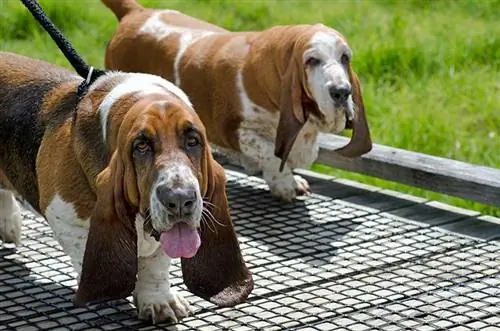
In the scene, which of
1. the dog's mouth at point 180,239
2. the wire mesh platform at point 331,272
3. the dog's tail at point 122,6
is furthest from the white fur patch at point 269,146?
the dog's mouth at point 180,239

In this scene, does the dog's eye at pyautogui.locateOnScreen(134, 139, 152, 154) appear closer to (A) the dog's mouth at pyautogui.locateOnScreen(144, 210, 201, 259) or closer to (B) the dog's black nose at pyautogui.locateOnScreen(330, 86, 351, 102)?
(A) the dog's mouth at pyautogui.locateOnScreen(144, 210, 201, 259)

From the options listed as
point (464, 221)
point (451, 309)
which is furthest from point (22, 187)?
point (464, 221)

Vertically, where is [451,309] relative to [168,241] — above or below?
below

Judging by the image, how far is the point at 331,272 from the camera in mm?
4977

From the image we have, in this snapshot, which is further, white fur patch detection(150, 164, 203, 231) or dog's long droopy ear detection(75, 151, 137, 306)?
dog's long droopy ear detection(75, 151, 137, 306)

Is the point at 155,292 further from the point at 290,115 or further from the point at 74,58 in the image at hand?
the point at 290,115

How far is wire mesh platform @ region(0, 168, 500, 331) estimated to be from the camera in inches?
176

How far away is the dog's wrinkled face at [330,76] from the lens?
537 cm

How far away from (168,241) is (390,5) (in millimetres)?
5865

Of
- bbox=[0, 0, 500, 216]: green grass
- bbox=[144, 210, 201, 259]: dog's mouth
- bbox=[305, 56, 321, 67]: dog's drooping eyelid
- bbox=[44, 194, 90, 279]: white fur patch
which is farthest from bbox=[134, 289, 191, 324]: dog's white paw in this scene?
bbox=[0, 0, 500, 216]: green grass

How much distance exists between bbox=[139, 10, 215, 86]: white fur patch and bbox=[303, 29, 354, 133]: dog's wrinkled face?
0.87m

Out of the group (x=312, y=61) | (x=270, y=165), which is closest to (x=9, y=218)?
(x=270, y=165)

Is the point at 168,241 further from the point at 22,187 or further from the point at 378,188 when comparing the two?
the point at 378,188

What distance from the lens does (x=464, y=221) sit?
5.63 meters
